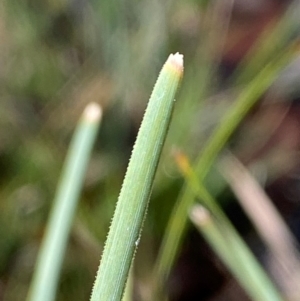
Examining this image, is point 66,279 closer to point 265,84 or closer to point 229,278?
point 229,278

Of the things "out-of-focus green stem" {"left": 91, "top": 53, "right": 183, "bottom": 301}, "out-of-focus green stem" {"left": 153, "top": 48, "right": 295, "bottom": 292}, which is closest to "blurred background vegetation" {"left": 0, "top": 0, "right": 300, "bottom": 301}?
"out-of-focus green stem" {"left": 153, "top": 48, "right": 295, "bottom": 292}

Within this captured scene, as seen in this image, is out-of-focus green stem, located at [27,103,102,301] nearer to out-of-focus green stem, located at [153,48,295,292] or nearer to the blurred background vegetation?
out-of-focus green stem, located at [153,48,295,292]

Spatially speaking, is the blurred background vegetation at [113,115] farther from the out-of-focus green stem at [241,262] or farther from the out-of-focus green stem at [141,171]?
the out-of-focus green stem at [141,171]

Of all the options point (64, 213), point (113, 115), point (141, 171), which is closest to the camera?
point (141, 171)

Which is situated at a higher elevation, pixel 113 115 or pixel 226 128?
pixel 113 115

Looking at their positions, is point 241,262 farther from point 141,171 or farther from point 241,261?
point 141,171

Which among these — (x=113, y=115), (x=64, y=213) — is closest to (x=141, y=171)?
(x=64, y=213)

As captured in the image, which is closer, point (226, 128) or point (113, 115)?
point (226, 128)
